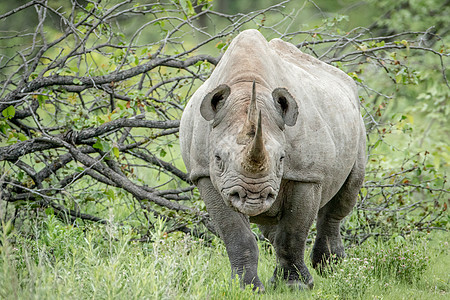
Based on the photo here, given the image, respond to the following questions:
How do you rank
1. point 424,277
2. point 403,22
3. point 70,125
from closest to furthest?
point 424,277
point 70,125
point 403,22

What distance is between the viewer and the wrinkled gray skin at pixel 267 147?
459cm

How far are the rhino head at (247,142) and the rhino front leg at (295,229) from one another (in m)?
0.70

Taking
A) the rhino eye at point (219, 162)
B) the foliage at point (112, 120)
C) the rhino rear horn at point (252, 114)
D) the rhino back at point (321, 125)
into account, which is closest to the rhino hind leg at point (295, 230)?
the rhino back at point (321, 125)

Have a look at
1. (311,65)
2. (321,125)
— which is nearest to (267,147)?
(321,125)

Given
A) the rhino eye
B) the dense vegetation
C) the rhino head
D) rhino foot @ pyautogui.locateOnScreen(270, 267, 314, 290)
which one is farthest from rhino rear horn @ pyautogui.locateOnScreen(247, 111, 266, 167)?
rhino foot @ pyautogui.locateOnScreen(270, 267, 314, 290)

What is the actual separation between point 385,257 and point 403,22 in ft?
25.3

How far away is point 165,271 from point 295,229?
5.31ft

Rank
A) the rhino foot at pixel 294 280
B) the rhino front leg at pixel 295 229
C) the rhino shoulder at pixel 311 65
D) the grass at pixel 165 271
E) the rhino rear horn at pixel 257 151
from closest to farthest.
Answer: the grass at pixel 165 271
the rhino rear horn at pixel 257 151
the rhino front leg at pixel 295 229
the rhino foot at pixel 294 280
the rhino shoulder at pixel 311 65

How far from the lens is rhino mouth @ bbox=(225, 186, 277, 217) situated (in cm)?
452

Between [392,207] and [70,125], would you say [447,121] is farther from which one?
[70,125]

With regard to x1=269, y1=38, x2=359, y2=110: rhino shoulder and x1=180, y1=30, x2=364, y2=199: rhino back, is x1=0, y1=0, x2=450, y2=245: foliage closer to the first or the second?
x1=269, y1=38, x2=359, y2=110: rhino shoulder

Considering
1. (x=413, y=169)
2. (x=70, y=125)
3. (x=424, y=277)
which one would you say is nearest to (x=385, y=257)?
(x=424, y=277)

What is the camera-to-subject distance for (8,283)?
348 cm

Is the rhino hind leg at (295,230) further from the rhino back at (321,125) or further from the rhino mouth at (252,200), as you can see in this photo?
the rhino mouth at (252,200)
